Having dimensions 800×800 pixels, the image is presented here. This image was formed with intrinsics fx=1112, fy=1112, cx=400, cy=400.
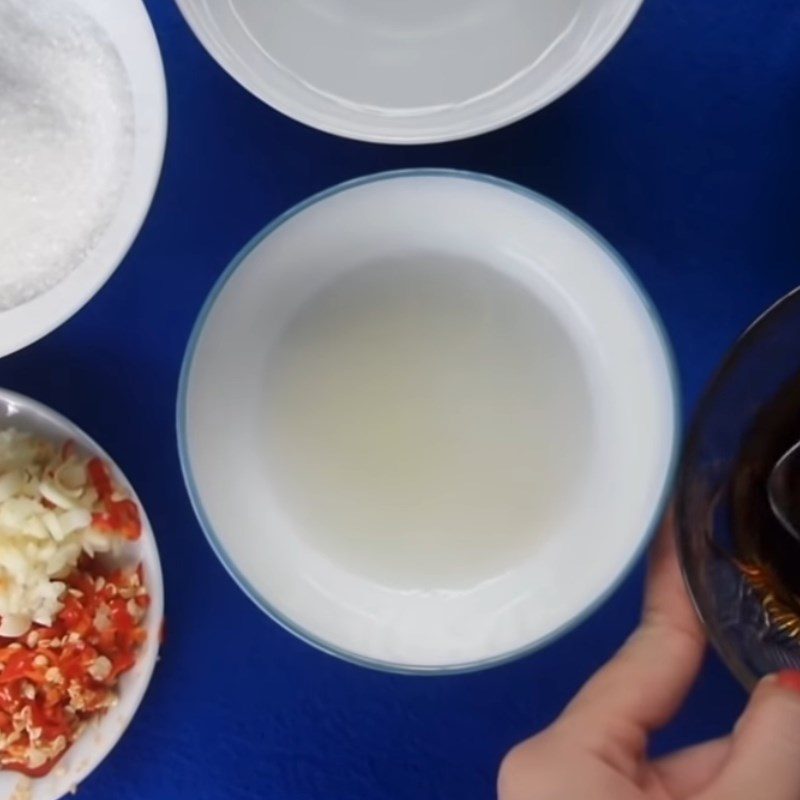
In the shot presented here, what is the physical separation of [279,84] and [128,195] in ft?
0.40

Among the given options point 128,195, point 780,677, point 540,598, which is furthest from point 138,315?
point 780,677

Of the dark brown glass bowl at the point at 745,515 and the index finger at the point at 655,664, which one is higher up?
the dark brown glass bowl at the point at 745,515

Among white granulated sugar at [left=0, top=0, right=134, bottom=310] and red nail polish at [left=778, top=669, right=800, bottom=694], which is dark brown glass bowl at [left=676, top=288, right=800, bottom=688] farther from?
white granulated sugar at [left=0, top=0, right=134, bottom=310]

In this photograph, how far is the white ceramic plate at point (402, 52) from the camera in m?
0.71

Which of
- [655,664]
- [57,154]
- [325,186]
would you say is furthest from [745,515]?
[57,154]

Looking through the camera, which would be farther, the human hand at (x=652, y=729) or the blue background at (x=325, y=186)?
the blue background at (x=325, y=186)

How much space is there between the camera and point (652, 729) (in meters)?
0.72

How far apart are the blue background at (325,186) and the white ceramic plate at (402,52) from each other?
52 mm

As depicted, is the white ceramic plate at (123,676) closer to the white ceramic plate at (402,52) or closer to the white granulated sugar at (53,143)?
the white granulated sugar at (53,143)

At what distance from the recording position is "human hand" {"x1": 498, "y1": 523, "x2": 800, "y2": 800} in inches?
24.0

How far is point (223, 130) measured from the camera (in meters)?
0.79

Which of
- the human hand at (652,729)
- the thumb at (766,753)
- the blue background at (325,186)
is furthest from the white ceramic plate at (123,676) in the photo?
the thumb at (766,753)

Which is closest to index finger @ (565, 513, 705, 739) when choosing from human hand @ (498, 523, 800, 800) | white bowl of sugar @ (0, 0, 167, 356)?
human hand @ (498, 523, 800, 800)

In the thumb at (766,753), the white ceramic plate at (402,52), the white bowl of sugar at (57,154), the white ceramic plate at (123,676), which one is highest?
the white ceramic plate at (402,52)
